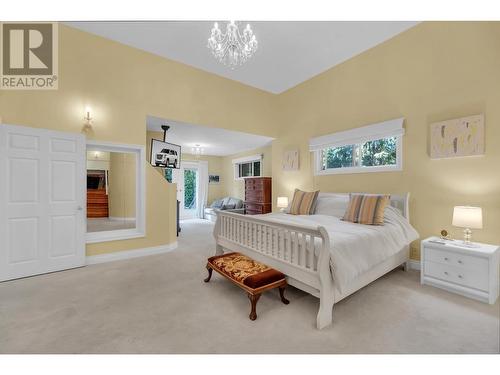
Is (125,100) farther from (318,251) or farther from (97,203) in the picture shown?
(318,251)

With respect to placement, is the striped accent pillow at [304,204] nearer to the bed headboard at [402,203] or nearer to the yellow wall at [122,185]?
the bed headboard at [402,203]

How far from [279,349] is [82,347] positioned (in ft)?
4.68

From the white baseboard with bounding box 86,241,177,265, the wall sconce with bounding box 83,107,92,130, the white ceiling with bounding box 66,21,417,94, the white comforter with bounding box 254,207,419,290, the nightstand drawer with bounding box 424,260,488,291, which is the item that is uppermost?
the white ceiling with bounding box 66,21,417,94

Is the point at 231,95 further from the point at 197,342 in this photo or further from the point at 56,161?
the point at 197,342

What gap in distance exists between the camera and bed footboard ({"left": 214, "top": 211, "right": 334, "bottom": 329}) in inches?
71.2

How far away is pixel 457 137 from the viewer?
2748 millimetres

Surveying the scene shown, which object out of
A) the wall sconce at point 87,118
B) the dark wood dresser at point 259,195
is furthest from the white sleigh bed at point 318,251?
the dark wood dresser at point 259,195

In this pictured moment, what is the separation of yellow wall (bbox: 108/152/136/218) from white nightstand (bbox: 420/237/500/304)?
438 cm

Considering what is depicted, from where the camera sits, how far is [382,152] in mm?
3621

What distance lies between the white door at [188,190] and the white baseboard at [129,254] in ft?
12.9

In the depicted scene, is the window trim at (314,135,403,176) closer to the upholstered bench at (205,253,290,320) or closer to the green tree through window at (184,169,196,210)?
the upholstered bench at (205,253,290,320)

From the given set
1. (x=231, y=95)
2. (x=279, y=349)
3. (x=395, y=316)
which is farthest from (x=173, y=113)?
(x=395, y=316)

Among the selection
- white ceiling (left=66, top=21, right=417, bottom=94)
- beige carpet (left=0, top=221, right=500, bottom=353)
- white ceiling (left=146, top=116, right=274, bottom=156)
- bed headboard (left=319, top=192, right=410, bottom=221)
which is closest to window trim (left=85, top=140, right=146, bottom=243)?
white ceiling (left=146, top=116, right=274, bottom=156)

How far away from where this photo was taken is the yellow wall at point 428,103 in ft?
8.41
